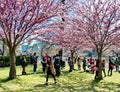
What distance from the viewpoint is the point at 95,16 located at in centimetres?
1845

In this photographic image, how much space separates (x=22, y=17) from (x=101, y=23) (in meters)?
6.11

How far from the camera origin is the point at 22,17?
15125mm

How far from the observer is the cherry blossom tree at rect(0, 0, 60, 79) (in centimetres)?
1450

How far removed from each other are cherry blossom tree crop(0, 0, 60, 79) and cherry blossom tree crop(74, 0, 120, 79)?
370 cm

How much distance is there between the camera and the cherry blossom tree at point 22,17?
14504 mm

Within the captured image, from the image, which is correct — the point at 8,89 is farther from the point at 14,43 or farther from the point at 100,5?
the point at 100,5

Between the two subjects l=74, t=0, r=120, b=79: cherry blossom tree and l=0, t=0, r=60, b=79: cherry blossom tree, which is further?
l=74, t=0, r=120, b=79: cherry blossom tree

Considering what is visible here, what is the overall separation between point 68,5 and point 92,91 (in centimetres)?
632

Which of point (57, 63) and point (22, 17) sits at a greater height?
point (22, 17)

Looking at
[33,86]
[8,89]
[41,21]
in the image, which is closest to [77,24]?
[41,21]

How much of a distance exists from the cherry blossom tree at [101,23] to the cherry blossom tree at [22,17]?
146 inches

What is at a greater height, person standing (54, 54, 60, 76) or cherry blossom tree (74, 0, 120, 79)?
cherry blossom tree (74, 0, 120, 79)

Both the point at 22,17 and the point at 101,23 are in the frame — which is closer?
the point at 22,17

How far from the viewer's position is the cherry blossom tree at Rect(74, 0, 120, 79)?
18.5 meters
